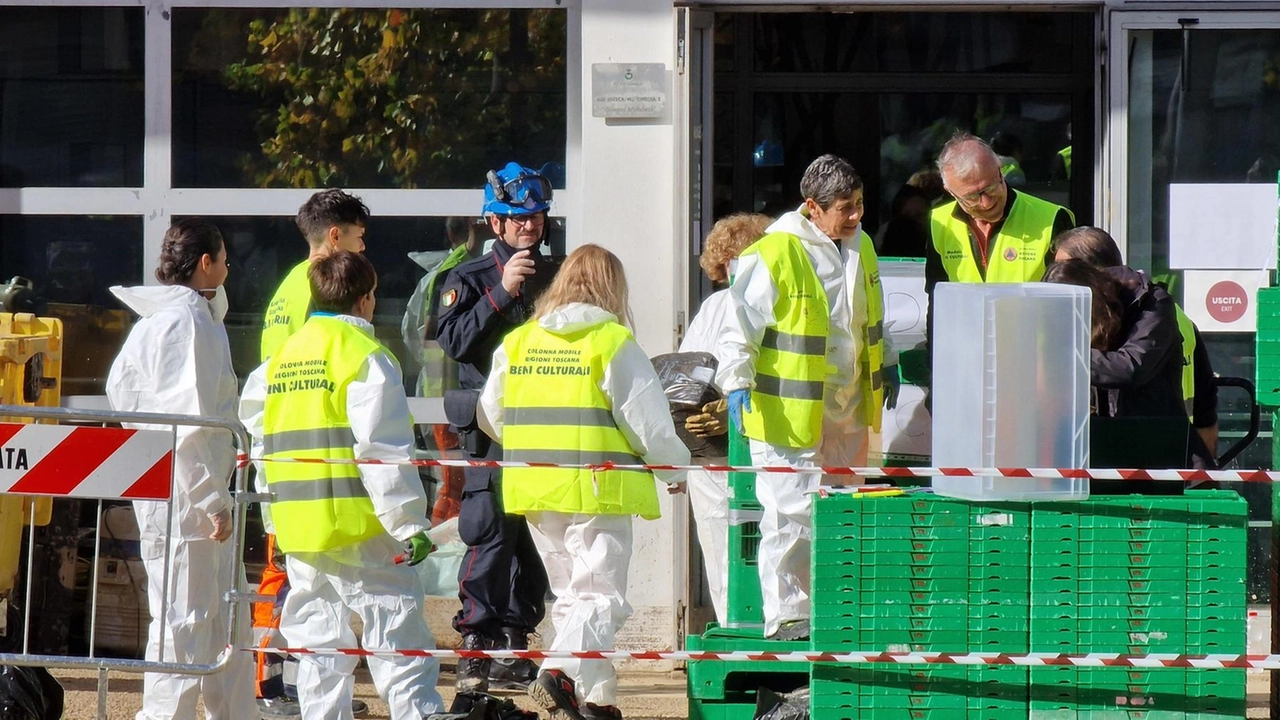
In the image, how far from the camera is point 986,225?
632 centimetres

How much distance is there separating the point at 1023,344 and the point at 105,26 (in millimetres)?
4612

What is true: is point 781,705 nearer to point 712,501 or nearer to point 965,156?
point 712,501

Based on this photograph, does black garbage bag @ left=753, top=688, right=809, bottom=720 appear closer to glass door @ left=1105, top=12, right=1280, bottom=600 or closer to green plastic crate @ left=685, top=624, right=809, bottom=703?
green plastic crate @ left=685, top=624, right=809, bottom=703

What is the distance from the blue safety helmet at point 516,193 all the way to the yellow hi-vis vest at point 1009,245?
60.7 inches

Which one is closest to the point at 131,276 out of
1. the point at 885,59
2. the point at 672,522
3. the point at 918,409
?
the point at 672,522

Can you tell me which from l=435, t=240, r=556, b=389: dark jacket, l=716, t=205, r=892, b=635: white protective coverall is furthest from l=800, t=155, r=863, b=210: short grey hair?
l=435, t=240, r=556, b=389: dark jacket

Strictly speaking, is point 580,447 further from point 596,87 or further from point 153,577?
point 596,87

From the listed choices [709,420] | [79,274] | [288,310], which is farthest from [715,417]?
[79,274]

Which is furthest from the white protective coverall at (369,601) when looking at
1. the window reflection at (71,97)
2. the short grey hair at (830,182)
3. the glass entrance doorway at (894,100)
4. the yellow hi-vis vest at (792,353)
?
the glass entrance doorway at (894,100)

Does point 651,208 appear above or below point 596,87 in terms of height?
below

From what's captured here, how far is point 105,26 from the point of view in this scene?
7.30 m

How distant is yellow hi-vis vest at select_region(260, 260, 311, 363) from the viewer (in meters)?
6.07

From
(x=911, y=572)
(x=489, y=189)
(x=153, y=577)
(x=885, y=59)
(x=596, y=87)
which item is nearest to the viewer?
(x=911, y=572)

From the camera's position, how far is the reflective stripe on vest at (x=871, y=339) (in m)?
6.13
